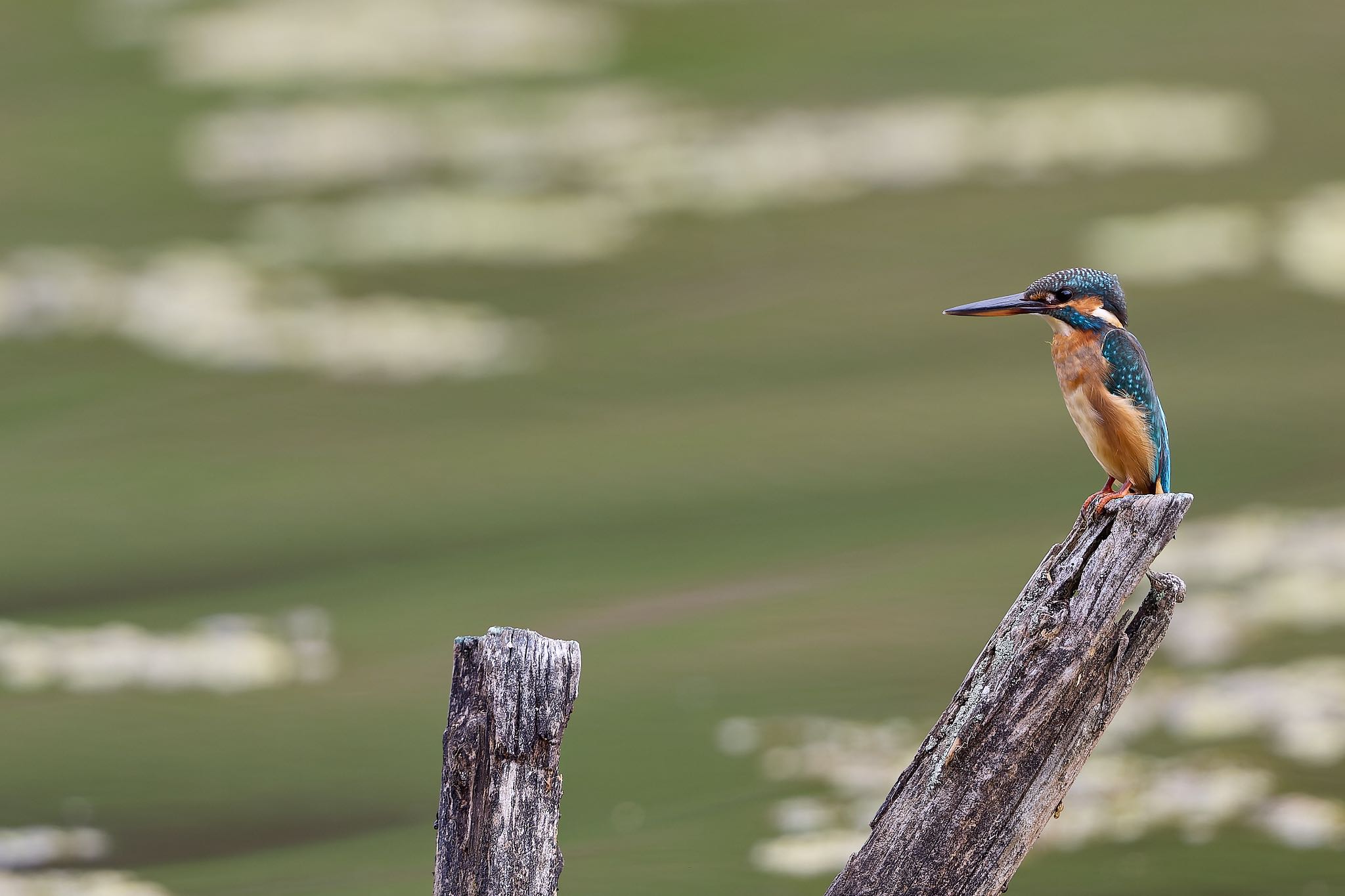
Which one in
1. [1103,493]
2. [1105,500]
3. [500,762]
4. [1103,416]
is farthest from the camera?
[1103,416]

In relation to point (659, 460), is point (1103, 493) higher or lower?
lower

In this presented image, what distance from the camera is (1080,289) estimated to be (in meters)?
3.32

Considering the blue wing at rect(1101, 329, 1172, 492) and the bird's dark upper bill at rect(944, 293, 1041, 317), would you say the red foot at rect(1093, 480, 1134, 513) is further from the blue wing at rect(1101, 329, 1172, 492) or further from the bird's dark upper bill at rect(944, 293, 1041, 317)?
the bird's dark upper bill at rect(944, 293, 1041, 317)

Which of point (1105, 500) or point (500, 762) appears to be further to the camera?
point (1105, 500)

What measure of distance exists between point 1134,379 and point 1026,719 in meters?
0.74

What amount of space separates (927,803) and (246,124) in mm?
9491

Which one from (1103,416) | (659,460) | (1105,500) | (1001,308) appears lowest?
(1105,500)

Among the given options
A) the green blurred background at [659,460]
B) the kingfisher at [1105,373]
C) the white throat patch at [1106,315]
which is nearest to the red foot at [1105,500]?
the kingfisher at [1105,373]

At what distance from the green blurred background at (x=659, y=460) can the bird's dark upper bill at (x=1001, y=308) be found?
2.23 m

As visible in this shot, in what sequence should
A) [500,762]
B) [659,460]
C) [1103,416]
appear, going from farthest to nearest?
[659,460] < [1103,416] < [500,762]

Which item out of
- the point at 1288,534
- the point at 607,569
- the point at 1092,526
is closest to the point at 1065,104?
the point at 1288,534

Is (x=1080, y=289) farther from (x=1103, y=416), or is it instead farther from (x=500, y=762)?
(x=500, y=762)

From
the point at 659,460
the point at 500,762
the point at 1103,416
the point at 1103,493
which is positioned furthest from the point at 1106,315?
the point at 659,460

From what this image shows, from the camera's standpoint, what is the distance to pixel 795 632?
665 cm
